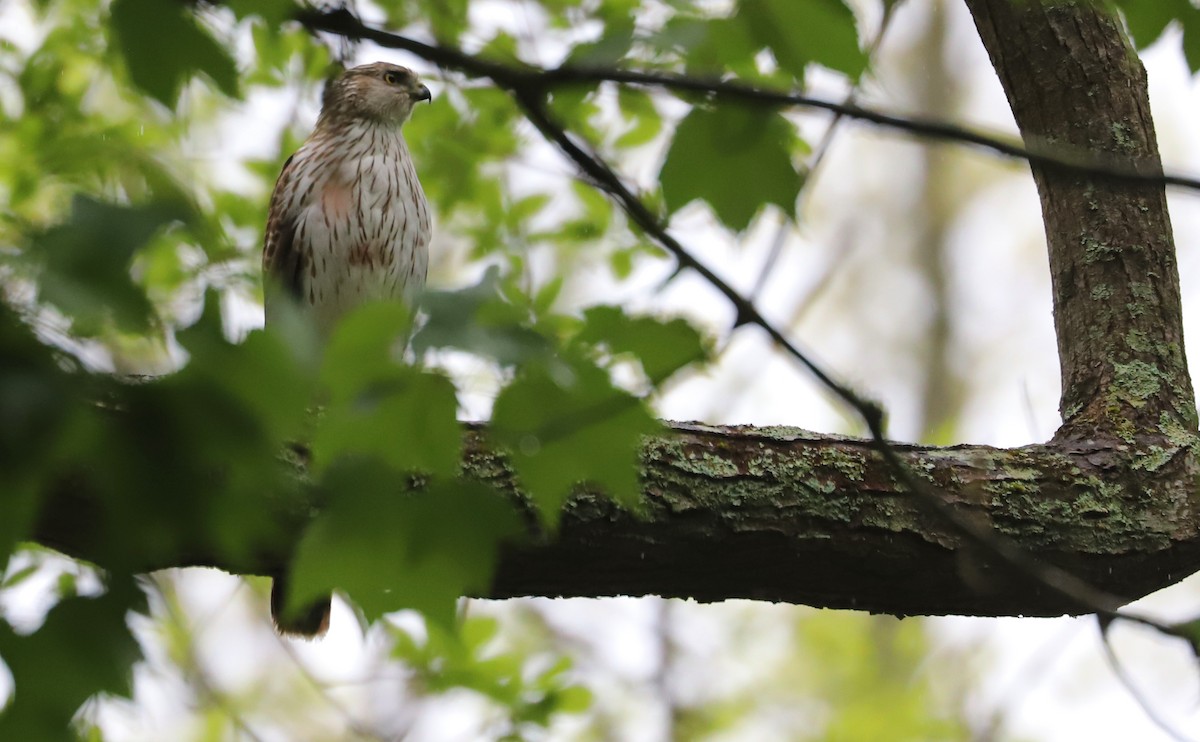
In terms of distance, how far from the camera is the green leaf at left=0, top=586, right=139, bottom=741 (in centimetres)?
121

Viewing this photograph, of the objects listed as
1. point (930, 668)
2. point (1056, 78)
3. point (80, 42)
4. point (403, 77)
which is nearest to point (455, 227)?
point (403, 77)

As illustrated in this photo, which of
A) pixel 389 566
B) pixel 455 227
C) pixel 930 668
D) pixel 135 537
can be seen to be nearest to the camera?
pixel 135 537

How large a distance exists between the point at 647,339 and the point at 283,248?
146 inches

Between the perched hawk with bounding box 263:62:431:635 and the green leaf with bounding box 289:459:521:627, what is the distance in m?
3.43

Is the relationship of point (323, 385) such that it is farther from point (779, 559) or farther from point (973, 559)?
point (973, 559)

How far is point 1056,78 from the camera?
12.3ft

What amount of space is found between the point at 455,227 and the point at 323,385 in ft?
16.0

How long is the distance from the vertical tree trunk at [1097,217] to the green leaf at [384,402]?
8.51 feet

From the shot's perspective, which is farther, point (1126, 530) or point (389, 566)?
point (1126, 530)

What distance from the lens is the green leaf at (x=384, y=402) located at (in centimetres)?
120

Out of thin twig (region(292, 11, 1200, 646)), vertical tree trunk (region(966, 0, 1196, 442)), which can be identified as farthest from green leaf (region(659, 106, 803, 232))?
vertical tree trunk (region(966, 0, 1196, 442))

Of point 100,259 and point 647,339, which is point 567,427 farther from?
point 100,259

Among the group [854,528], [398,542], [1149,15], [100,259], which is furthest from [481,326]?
[854,528]

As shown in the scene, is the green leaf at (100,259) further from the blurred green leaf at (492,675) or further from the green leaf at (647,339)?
the blurred green leaf at (492,675)
